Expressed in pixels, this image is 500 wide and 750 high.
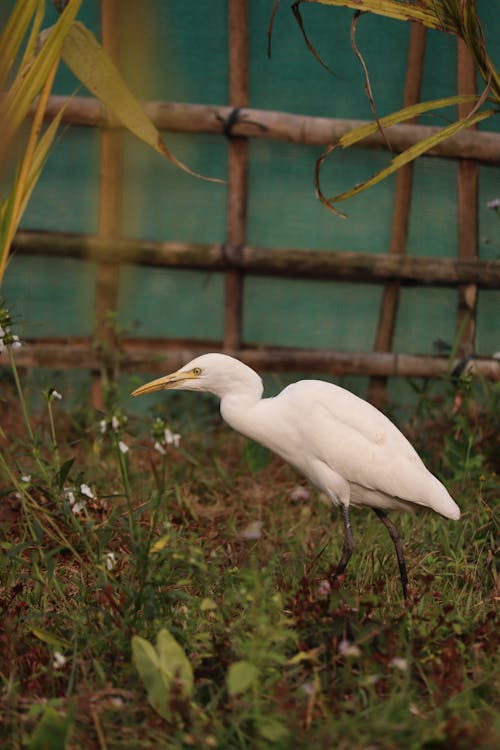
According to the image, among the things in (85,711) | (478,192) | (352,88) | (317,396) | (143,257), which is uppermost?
(352,88)

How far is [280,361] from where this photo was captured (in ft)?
14.0

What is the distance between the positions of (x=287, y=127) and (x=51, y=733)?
121 inches

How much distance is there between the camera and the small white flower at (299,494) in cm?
347

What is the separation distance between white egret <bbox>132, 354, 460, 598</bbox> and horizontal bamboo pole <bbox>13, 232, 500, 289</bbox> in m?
1.52

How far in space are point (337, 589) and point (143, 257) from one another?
255 centimetres

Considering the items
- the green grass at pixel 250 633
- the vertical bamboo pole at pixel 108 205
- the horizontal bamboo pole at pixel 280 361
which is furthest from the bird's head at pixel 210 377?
the vertical bamboo pole at pixel 108 205

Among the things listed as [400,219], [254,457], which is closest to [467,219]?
[400,219]

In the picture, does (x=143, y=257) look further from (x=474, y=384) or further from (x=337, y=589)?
(x=337, y=589)

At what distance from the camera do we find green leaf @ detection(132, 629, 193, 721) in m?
1.91

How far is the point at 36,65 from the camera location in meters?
2.21

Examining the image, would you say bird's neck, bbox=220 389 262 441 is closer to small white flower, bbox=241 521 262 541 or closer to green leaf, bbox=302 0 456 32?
small white flower, bbox=241 521 262 541

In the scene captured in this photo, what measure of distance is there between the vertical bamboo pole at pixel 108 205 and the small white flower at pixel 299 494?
113 centimetres

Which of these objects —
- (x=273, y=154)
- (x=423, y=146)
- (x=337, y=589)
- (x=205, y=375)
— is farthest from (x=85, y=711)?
(x=273, y=154)

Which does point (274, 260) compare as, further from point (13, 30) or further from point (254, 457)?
point (13, 30)
